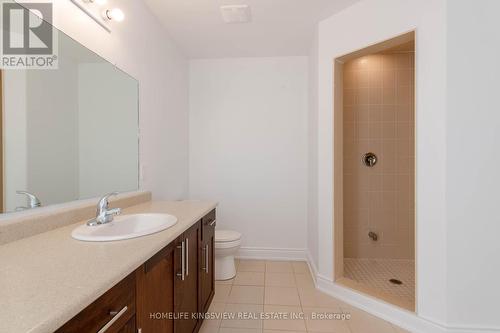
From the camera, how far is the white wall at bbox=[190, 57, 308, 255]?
2.90 meters

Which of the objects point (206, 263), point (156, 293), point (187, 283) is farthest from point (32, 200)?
point (206, 263)

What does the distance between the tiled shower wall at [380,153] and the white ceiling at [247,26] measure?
0.77 metres

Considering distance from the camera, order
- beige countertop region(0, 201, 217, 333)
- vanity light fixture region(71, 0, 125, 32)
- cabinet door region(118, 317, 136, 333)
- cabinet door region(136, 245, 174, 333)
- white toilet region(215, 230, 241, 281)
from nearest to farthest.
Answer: beige countertop region(0, 201, 217, 333), cabinet door region(118, 317, 136, 333), cabinet door region(136, 245, 174, 333), vanity light fixture region(71, 0, 125, 32), white toilet region(215, 230, 241, 281)

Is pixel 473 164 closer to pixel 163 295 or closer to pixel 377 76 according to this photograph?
pixel 377 76

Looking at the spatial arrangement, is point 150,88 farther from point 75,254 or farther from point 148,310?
point 148,310

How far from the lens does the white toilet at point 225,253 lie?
2.31 m

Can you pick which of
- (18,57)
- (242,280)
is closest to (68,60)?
(18,57)

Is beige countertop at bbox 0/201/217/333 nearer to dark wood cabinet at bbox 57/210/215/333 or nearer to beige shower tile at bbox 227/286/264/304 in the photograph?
dark wood cabinet at bbox 57/210/215/333

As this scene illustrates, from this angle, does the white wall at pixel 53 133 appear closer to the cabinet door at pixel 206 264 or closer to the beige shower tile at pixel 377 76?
the cabinet door at pixel 206 264

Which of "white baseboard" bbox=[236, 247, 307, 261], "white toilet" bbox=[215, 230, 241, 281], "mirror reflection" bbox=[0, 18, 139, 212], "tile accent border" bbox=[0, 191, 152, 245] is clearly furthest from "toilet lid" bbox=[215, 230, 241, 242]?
"tile accent border" bbox=[0, 191, 152, 245]

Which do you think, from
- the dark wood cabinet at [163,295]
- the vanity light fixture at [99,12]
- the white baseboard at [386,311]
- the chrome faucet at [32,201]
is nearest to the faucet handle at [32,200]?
the chrome faucet at [32,201]

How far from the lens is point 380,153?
271 centimetres

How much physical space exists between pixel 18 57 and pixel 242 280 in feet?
7.48

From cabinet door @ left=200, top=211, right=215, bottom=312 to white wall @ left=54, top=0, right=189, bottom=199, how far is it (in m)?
0.63
